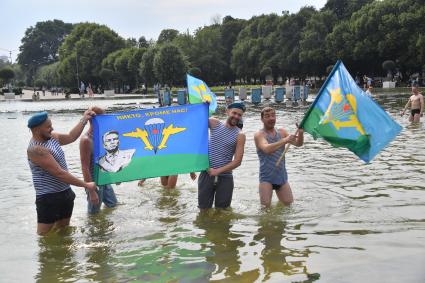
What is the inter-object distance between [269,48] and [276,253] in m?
81.2

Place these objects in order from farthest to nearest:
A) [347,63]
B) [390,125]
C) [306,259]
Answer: [347,63] < [390,125] < [306,259]

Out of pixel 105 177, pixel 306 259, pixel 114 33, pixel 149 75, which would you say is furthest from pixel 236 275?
pixel 114 33

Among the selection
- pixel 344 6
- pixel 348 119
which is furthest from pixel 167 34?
pixel 348 119

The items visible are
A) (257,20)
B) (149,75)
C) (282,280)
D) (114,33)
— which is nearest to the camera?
(282,280)

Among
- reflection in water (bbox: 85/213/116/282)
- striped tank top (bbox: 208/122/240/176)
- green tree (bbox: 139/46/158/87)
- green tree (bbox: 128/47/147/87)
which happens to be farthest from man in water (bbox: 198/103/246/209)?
green tree (bbox: 128/47/147/87)

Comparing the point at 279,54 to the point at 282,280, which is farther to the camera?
the point at 279,54

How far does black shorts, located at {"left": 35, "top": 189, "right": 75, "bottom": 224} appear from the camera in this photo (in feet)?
23.6

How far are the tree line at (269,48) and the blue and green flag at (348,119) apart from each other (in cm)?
5490

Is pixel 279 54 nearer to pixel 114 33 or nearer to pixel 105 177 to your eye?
pixel 114 33

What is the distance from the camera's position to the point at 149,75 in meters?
80.9

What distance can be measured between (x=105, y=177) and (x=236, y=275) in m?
2.80

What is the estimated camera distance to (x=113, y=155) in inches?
321

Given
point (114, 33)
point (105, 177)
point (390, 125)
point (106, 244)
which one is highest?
point (114, 33)

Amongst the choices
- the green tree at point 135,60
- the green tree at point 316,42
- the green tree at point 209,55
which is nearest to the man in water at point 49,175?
the green tree at point 316,42
